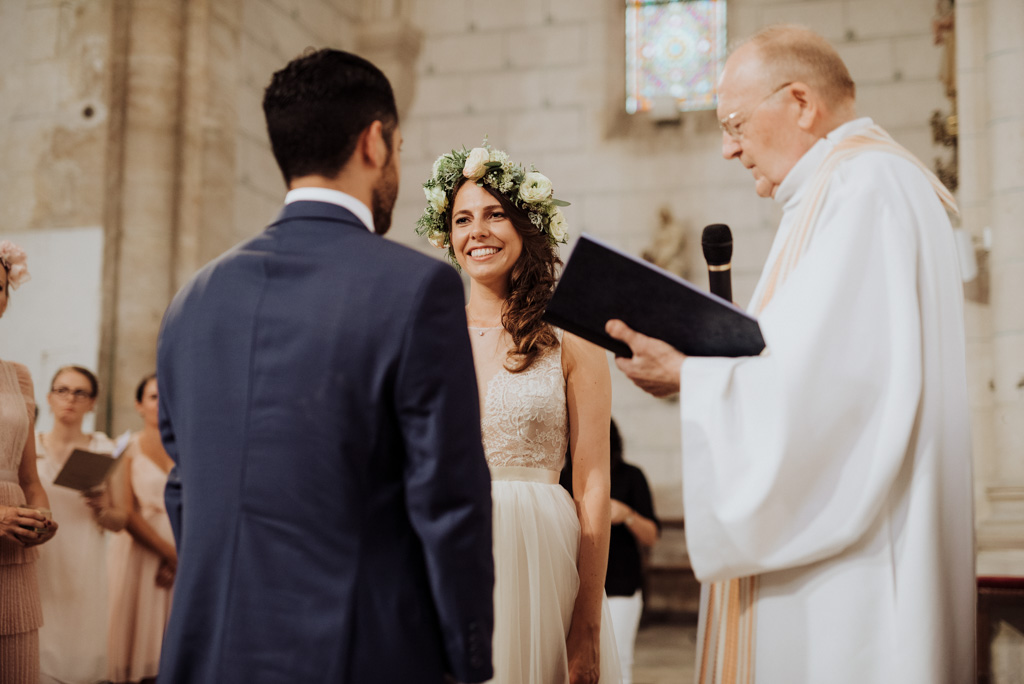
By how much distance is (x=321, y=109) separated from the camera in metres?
1.81

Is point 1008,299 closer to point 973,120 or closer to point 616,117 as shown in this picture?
point 973,120

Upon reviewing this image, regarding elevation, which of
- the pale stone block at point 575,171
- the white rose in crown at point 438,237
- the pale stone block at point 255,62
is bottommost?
the white rose in crown at point 438,237

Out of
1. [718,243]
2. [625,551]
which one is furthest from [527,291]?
[625,551]

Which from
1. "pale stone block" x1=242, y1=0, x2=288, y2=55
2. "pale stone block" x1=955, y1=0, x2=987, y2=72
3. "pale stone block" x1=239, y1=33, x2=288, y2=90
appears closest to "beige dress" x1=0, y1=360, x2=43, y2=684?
"pale stone block" x1=239, y1=33, x2=288, y2=90

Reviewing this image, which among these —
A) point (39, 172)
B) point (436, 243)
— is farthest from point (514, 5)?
point (436, 243)

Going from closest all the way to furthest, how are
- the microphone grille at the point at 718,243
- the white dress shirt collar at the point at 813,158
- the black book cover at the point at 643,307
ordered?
the black book cover at the point at 643,307 → the white dress shirt collar at the point at 813,158 → the microphone grille at the point at 718,243

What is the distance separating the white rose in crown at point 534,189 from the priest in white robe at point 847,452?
1.03m

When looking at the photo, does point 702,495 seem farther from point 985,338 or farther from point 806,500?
point 985,338

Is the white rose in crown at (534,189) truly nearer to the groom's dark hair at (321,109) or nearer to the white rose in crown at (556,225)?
the white rose in crown at (556,225)

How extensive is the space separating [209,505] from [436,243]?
1.70 meters

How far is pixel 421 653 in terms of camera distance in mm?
1677

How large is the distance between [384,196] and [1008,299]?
206 inches

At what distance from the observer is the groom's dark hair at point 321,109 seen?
5.96 ft

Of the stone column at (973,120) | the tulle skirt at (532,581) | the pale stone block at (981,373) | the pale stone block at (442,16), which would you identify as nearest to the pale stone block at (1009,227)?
the stone column at (973,120)
